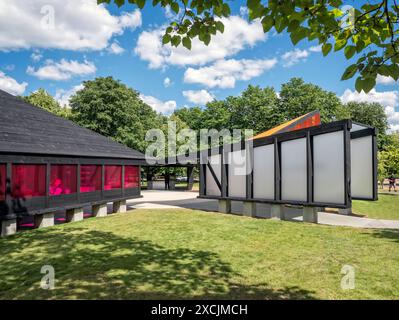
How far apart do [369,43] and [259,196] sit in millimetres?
11232

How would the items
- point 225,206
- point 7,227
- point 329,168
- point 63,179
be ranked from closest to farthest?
1. point 7,227
2. point 329,168
3. point 63,179
4. point 225,206

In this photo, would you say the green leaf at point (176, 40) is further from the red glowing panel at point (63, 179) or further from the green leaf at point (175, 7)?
the red glowing panel at point (63, 179)

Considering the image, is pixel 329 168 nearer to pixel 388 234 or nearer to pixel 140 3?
pixel 388 234

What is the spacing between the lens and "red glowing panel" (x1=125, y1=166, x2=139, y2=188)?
57.7 feet

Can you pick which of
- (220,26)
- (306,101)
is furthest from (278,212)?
(306,101)

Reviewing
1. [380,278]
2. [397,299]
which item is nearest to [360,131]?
[380,278]

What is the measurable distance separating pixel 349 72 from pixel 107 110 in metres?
35.0

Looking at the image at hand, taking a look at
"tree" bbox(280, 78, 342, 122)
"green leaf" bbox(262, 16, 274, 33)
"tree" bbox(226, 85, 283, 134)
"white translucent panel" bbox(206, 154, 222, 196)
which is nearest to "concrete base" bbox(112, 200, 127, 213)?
"white translucent panel" bbox(206, 154, 222, 196)

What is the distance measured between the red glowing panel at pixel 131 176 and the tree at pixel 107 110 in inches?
705

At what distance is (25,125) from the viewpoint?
12883 millimetres

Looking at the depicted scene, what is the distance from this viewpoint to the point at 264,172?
1418 centimetres

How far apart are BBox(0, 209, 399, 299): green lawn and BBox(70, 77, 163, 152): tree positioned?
80.7 feet

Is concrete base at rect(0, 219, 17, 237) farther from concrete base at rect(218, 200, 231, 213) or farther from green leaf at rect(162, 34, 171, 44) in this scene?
concrete base at rect(218, 200, 231, 213)

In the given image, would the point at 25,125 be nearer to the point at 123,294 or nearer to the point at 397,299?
the point at 123,294
